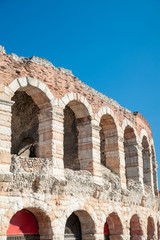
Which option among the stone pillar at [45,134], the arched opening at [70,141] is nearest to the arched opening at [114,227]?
the arched opening at [70,141]

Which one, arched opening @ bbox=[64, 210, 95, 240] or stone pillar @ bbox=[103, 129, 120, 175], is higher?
stone pillar @ bbox=[103, 129, 120, 175]

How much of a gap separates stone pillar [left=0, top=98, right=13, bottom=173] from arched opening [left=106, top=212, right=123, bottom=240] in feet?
16.7

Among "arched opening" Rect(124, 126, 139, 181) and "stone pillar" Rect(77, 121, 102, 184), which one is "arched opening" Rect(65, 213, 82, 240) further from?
"arched opening" Rect(124, 126, 139, 181)

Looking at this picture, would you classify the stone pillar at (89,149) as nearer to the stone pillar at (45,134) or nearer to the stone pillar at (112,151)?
the stone pillar at (112,151)

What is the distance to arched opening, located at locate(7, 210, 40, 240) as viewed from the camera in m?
8.51

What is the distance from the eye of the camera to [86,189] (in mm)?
10148

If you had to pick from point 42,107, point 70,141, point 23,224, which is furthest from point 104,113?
point 23,224

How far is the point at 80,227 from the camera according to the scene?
10758 millimetres

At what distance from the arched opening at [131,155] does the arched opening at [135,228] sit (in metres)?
1.57

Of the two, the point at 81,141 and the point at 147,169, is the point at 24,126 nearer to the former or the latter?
the point at 81,141

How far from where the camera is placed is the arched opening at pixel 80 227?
34.0 feet

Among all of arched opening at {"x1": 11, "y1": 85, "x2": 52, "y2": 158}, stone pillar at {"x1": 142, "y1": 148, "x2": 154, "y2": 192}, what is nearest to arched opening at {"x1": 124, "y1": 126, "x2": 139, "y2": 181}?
stone pillar at {"x1": 142, "y1": 148, "x2": 154, "y2": 192}

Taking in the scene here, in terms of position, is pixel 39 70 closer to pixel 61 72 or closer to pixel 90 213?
pixel 61 72

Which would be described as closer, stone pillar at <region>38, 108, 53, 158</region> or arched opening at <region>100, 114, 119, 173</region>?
stone pillar at <region>38, 108, 53, 158</region>
